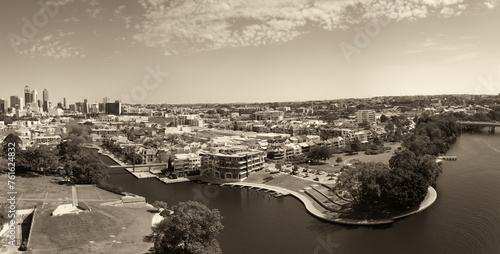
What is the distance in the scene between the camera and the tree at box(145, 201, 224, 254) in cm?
1412

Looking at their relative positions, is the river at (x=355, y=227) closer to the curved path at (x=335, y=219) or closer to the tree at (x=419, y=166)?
the curved path at (x=335, y=219)

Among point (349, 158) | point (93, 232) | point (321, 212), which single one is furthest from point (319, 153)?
point (93, 232)

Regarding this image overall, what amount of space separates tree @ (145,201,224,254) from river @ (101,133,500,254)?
2.60 m

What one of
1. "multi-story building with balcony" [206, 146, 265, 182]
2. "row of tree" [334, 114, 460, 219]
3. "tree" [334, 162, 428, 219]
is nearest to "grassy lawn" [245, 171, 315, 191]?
"multi-story building with balcony" [206, 146, 265, 182]

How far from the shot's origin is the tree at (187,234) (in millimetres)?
14125

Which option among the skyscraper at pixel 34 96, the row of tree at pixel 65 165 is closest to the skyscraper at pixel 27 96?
the skyscraper at pixel 34 96

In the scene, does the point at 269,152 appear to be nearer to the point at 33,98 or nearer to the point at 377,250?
the point at 377,250

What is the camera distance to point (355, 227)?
1903cm

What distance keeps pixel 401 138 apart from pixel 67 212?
1642 inches

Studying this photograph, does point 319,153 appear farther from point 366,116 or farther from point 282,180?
point 366,116

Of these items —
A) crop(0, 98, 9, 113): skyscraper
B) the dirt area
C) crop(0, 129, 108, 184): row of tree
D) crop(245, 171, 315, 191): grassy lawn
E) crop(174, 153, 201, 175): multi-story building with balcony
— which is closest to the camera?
the dirt area

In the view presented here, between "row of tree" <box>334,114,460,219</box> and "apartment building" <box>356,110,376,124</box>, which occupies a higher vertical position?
"apartment building" <box>356,110,376,124</box>

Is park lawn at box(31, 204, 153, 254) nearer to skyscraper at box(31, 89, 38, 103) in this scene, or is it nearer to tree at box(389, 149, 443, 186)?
tree at box(389, 149, 443, 186)

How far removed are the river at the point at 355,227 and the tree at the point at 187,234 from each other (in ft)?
8.51
